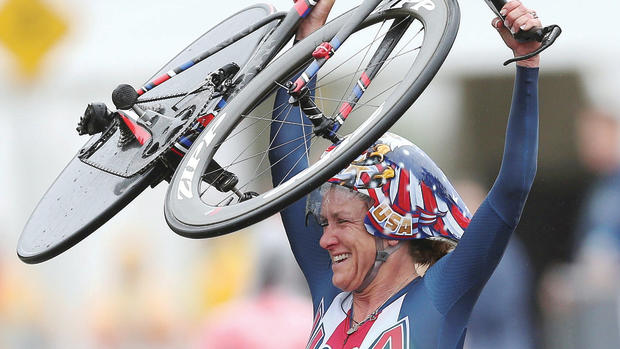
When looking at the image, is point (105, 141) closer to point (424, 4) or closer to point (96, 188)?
point (96, 188)

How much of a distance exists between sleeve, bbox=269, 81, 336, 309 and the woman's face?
0.77 feet

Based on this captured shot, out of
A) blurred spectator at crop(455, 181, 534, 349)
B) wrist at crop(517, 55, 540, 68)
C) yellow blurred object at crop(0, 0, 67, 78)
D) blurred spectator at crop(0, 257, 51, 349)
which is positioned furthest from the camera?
blurred spectator at crop(0, 257, 51, 349)

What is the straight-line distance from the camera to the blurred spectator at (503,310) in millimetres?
7238

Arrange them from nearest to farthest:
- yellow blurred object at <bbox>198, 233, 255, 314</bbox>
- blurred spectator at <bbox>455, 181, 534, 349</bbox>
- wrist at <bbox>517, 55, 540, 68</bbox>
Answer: wrist at <bbox>517, 55, 540, 68</bbox>
blurred spectator at <bbox>455, 181, 534, 349</bbox>
yellow blurred object at <bbox>198, 233, 255, 314</bbox>

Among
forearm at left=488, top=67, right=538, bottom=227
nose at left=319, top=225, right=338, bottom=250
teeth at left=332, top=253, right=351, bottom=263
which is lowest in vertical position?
teeth at left=332, top=253, right=351, bottom=263

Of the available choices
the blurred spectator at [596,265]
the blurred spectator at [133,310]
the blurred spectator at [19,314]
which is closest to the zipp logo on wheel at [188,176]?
the blurred spectator at [596,265]

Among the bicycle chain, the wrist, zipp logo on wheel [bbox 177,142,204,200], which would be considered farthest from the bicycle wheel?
the wrist

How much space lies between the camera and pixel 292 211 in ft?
14.5

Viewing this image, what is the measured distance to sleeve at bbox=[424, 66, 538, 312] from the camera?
3633mm

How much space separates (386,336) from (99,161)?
3.59ft

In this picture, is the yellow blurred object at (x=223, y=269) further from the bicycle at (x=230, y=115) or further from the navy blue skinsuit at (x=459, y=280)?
the navy blue skinsuit at (x=459, y=280)

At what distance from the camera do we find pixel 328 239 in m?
4.04

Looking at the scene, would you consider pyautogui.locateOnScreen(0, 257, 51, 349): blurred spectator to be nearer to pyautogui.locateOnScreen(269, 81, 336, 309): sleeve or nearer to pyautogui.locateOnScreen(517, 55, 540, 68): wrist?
pyautogui.locateOnScreen(269, 81, 336, 309): sleeve

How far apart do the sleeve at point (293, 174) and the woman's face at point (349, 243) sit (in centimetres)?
24
